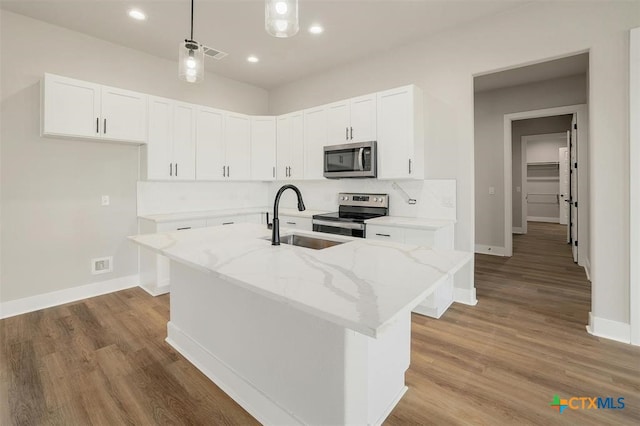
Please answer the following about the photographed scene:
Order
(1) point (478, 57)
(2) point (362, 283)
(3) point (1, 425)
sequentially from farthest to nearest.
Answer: (1) point (478, 57)
(3) point (1, 425)
(2) point (362, 283)

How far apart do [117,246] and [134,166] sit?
3.32ft

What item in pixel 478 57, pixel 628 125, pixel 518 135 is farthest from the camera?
pixel 518 135

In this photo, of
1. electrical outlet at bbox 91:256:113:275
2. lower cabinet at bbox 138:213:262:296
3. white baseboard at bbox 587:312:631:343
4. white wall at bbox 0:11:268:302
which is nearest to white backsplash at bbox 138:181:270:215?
white wall at bbox 0:11:268:302

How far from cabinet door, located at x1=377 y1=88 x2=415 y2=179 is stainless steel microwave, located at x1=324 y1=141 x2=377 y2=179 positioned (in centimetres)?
11

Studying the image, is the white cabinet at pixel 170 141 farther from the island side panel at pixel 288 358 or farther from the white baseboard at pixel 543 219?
the white baseboard at pixel 543 219

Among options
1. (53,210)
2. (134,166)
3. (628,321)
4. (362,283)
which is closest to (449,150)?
(628,321)

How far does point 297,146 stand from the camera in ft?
14.6

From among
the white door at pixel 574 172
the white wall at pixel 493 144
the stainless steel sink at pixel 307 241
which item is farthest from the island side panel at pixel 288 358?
the white door at pixel 574 172

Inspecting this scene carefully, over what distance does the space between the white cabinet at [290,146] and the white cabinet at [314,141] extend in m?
0.10

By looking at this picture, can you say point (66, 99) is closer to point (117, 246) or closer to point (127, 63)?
point (127, 63)

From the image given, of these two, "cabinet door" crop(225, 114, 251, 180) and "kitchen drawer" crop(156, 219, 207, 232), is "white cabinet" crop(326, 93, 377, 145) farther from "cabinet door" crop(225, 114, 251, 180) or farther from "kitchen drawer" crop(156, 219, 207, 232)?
"kitchen drawer" crop(156, 219, 207, 232)

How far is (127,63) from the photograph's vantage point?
3.74m

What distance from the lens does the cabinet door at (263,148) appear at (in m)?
4.71

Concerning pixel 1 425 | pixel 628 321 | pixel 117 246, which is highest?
pixel 117 246
